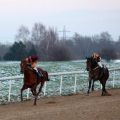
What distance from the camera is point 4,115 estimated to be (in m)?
13.6

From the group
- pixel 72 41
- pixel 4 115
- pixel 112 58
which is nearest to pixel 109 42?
pixel 72 41

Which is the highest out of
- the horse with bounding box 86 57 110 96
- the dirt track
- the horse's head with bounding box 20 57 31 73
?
the horse's head with bounding box 20 57 31 73

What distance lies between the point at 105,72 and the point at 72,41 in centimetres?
9013

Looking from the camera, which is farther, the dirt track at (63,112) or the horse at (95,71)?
the horse at (95,71)

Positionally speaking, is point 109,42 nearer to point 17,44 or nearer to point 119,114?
point 17,44

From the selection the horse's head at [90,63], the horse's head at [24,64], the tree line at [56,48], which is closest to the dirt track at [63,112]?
the horse's head at [24,64]

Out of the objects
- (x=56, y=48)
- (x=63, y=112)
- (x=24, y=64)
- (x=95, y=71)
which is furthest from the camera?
(x=56, y=48)

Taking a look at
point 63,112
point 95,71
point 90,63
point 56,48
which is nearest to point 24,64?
point 63,112

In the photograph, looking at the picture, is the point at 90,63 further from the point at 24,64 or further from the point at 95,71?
the point at 24,64

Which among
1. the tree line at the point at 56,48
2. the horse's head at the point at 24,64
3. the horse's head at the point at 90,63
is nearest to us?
the horse's head at the point at 24,64

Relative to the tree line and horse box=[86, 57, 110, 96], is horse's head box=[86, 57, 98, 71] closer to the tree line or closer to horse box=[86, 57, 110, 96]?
horse box=[86, 57, 110, 96]

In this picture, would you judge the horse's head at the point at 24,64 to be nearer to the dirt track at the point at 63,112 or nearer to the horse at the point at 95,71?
the dirt track at the point at 63,112

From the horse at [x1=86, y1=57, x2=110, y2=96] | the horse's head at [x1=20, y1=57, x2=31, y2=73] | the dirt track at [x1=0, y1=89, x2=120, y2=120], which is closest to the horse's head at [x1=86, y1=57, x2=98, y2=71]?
the horse at [x1=86, y1=57, x2=110, y2=96]

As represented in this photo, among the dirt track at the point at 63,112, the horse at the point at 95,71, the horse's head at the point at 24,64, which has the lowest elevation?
the dirt track at the point at 63,112
